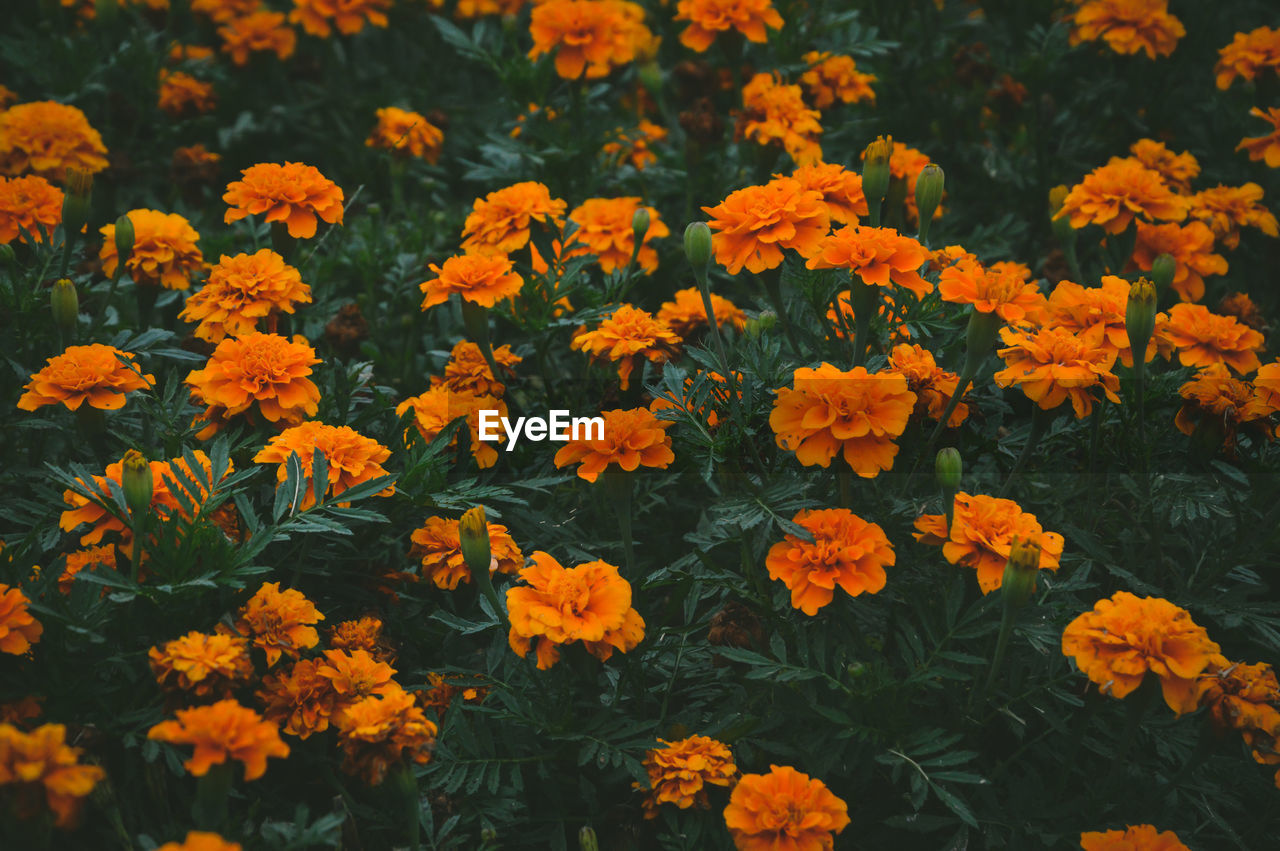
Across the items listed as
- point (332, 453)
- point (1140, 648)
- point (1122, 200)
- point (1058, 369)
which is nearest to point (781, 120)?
point (1122, 200)

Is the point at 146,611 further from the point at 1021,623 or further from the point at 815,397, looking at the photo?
the point at 1021,623

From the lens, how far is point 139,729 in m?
1.40

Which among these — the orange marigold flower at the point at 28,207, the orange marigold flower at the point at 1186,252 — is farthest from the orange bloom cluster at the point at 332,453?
the orange marigold flower at the point at 1186,252

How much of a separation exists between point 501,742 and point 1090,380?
39.1 inches

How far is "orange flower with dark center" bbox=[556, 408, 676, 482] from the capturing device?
5.23 feet

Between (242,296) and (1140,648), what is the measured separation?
1.48m

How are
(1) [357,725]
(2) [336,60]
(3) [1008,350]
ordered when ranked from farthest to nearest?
(2) [336,60] → (3) [1008,350] → (1) [357,725]

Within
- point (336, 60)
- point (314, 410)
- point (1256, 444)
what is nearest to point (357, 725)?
point (314, 410)

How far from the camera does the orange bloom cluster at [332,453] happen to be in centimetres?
157

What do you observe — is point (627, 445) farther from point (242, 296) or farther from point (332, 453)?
point (242, 296)

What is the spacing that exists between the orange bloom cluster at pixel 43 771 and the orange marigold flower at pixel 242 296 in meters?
0.81

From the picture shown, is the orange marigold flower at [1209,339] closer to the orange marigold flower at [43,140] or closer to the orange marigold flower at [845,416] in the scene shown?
the orange marigold flower at [845,416]

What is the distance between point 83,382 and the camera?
5.30 ft

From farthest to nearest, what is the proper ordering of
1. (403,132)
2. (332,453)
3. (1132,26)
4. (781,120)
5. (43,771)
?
(403,132), (1132,26), (781,120), (332,453), (43,771)
